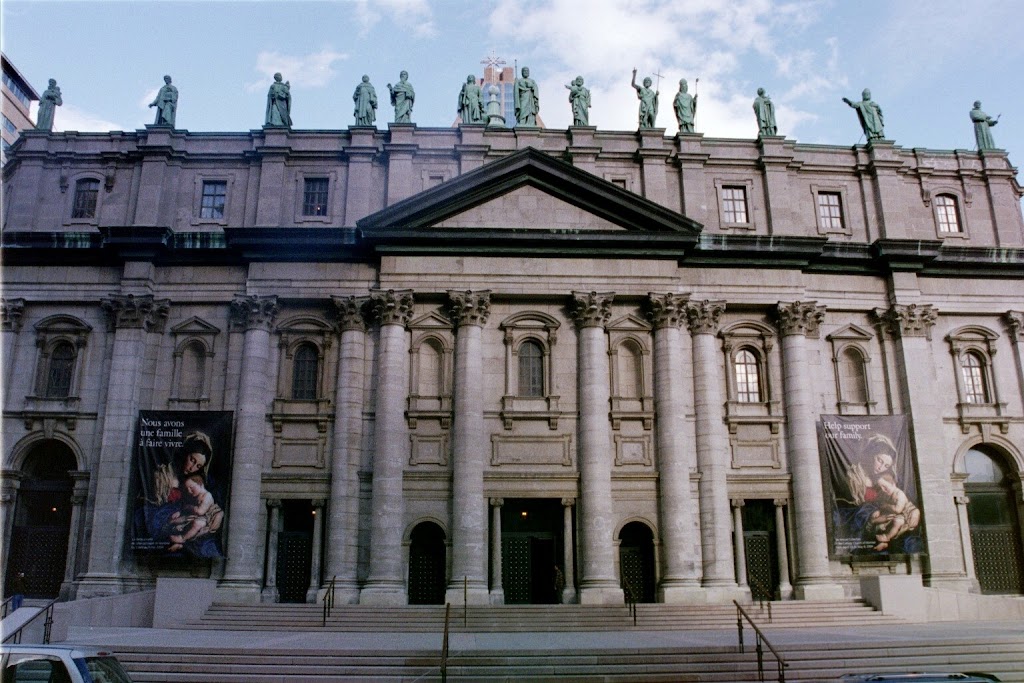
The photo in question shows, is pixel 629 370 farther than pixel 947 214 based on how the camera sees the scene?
No

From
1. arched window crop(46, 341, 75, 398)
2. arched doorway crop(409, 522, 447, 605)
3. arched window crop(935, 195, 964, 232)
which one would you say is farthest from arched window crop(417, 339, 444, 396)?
arched window crop(935, 195, 964, 232)

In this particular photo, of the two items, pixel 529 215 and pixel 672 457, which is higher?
pixel 529 215

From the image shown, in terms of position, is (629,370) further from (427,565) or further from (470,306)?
(427,565)

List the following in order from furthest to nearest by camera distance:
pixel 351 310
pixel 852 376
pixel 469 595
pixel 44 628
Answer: pixel 852 376, pixel 351 310, pixel 469 595, pixel 44 628

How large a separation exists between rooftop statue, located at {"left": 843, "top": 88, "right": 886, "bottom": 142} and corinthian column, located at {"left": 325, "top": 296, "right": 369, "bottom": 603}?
21838 millimetres

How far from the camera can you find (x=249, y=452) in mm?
30594

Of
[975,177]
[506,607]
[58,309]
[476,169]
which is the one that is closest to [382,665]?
[506,607]

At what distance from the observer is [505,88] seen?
135250mm

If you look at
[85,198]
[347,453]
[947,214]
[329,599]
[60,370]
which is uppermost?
[85,198]

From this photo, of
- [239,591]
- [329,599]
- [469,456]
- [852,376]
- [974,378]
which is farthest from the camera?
[974,378]

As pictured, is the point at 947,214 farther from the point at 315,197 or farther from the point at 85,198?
the point at 85,198

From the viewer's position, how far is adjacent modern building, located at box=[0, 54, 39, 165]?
256 ft

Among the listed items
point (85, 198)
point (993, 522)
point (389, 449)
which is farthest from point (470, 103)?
point (993, 522)

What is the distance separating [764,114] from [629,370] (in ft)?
41.3
